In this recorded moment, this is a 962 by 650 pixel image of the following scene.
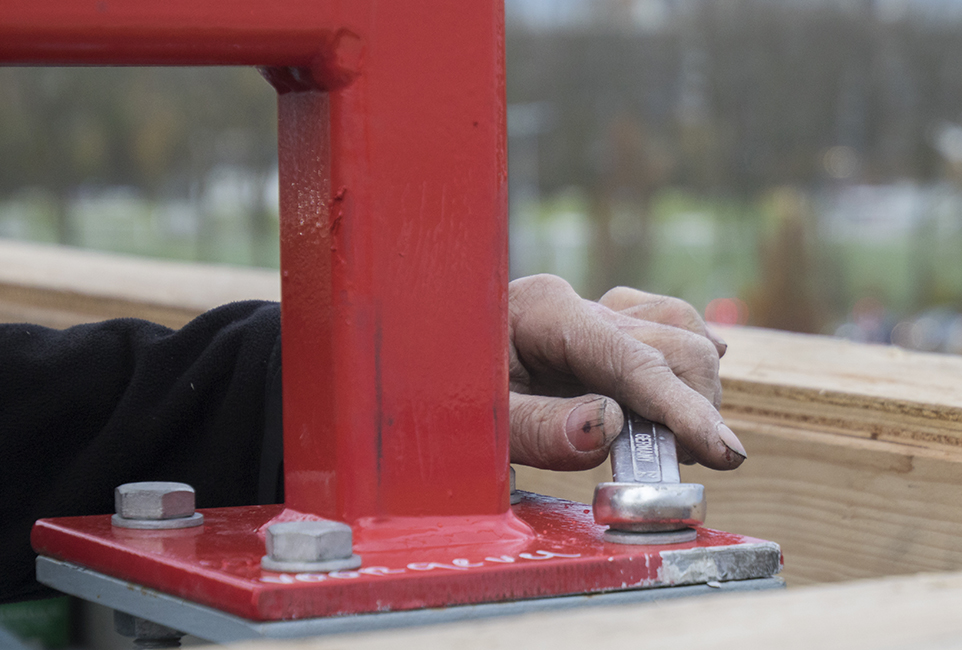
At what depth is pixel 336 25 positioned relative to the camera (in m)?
0.57

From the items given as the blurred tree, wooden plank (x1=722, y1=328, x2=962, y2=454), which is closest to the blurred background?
the blurred tree

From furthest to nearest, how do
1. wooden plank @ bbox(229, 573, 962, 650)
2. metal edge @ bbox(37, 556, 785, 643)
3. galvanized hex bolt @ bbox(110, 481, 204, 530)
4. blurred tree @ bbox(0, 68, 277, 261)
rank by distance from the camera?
blurred tree @ bbox(0, 68, 277, 261)
galvanized hex bolt @ bbox(110, 481, 204, 530)
metal edge @ bbox(37, 556, 785, 643)
wooden plank @ bbox(229, 573, 962, 650)

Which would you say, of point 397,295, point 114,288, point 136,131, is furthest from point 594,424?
point 136,131

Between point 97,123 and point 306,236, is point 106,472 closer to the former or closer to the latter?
point 306,236

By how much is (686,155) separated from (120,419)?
64.6ft

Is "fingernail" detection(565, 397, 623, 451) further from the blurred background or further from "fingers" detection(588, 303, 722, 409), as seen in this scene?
the blurred background

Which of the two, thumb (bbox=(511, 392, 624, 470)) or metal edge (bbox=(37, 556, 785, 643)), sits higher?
thumb (bbox=(511, 392, 624, 470))

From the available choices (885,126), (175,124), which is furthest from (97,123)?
(885,126)

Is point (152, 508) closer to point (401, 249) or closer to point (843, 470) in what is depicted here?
point (401, 249)

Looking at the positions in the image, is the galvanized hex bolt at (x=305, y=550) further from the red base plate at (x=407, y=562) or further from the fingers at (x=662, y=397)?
the fingers at (x=662, y=397)

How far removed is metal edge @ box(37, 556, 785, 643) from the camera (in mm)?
502

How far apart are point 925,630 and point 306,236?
37cm

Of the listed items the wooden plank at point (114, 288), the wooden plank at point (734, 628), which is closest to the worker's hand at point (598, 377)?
the wooden plank at point (734, 628)

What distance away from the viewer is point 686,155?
782 inches
